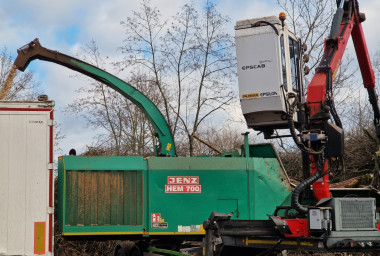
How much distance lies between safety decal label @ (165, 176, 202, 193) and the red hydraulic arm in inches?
99.9

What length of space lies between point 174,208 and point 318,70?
378cm

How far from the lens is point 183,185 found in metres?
11.5

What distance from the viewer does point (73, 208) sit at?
432 inches

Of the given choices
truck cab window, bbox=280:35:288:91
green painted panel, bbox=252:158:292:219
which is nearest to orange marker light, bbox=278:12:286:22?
truck cab window, bbox=280:35:288:91

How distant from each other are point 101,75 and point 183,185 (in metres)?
3.29

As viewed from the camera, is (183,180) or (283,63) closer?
(283,63)

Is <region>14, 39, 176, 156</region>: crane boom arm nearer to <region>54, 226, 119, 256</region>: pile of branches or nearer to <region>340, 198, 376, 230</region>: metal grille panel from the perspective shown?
<region>54, 226, 119, 256</region>: pile of branches

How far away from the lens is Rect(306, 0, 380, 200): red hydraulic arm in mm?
9773

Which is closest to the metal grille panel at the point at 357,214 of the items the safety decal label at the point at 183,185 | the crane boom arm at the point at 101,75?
the safety decal label at the point at 183,185

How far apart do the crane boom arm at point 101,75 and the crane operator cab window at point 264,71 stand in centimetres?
241

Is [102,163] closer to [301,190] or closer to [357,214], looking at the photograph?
[301,190]

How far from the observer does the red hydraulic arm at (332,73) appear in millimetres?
9773

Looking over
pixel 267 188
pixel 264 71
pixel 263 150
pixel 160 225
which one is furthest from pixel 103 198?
pixel 264 71

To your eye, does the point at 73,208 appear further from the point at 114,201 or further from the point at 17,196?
the point at 17,196
